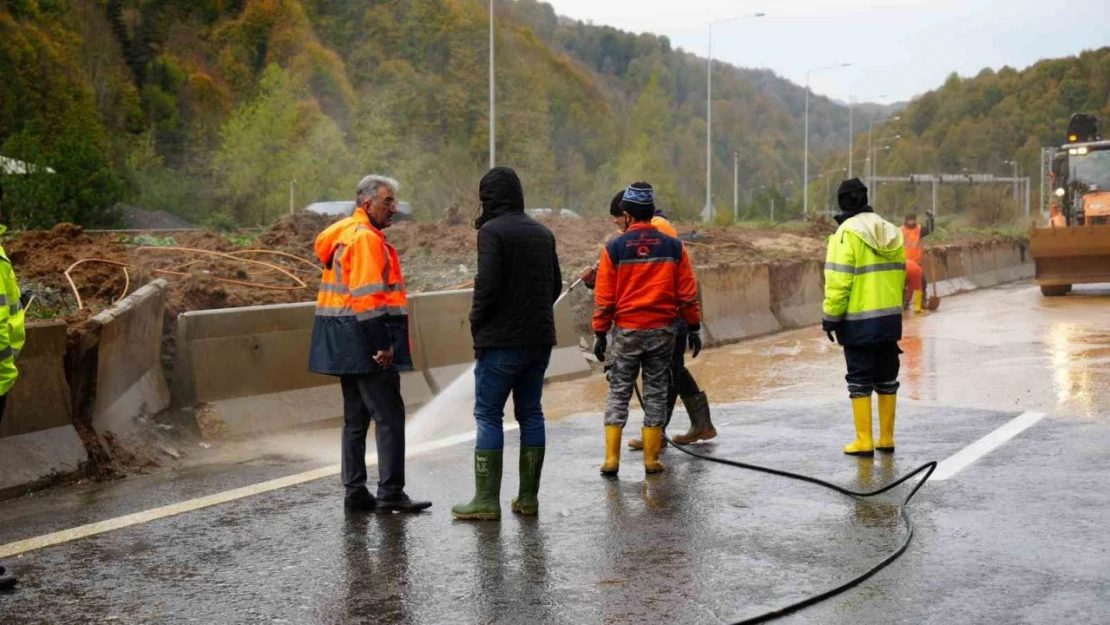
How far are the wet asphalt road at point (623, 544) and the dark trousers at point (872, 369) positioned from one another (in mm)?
497

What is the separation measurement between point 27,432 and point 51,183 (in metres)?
23.5

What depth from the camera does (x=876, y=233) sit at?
9.29 meters

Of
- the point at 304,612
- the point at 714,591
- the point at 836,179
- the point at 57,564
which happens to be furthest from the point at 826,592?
the point at 836,179

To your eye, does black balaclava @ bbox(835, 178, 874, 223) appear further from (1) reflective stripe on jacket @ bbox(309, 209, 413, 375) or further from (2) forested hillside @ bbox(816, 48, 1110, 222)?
(2) forested hillside @ bbox(816, 48, 1110, 222)

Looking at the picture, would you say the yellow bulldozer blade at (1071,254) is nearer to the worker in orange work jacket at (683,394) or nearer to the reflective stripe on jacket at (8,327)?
the worker in orange work jacket at (683,394)

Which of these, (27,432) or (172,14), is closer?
(27,432)

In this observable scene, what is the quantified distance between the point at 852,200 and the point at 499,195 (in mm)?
3223

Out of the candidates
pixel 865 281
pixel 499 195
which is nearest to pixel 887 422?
pixel 865 281

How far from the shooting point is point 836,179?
157625 mm

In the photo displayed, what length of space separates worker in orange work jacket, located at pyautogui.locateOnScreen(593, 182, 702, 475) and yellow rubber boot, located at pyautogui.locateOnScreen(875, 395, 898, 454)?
1612 millimetres

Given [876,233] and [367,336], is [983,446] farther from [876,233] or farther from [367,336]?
[367,336]

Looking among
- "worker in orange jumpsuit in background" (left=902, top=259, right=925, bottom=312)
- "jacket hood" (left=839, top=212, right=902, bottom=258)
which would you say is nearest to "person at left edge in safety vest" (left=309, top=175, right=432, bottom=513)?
"jacket hood" (left=839, top=212, right=902, bottom=258)

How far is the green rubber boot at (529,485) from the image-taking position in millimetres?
7337

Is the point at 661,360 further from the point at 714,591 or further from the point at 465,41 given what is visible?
the point at 465,41
